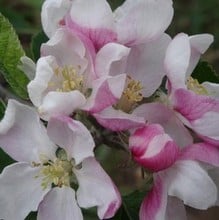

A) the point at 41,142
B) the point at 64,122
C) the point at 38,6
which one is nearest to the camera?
the point at 64,122

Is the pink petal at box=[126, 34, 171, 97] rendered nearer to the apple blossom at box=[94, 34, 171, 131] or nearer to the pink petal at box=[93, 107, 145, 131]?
the apple blossom at box=[94, 34, 171, 131]

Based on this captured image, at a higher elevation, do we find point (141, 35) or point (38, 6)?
point (141, 35)

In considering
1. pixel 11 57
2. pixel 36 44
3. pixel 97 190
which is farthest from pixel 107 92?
pixel 36 44

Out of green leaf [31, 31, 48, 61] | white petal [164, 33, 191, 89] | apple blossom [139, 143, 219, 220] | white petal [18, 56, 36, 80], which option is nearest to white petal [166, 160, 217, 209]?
apple blossom [139, 143, 219, 220]

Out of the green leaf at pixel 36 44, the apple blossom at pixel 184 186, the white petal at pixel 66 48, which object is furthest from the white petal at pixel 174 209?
the green leaf at pixel 36 44

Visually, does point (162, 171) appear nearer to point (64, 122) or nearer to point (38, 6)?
point (64, 122)

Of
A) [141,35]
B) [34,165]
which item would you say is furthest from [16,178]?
[141,35]
